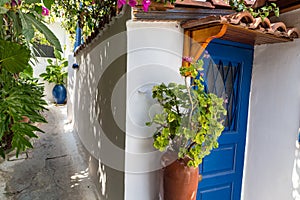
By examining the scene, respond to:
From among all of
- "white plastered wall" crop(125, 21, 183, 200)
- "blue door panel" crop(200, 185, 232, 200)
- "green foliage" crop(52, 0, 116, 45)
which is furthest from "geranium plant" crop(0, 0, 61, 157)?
"blue door panel" crop(200, 185, 232, 200)

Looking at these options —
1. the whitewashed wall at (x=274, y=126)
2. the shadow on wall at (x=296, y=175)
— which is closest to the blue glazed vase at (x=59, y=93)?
the whitewashed wall at (x=274, y=126)

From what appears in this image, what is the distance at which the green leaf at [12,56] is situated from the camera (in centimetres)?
211

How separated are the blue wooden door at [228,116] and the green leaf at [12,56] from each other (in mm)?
2050

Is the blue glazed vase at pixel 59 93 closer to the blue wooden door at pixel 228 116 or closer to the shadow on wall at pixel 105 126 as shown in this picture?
the shadow on wall at pixel 105 126

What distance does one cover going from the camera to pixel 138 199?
8.20 ft

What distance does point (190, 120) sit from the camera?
7.07 feet

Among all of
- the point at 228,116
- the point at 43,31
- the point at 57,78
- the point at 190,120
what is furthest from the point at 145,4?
the point at 57,78

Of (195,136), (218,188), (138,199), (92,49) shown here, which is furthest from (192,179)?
(92,49)

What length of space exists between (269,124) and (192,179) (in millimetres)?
1542

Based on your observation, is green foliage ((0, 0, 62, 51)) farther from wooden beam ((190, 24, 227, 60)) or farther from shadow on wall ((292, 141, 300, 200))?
shadow on wall ((292, 141, 300, 200))

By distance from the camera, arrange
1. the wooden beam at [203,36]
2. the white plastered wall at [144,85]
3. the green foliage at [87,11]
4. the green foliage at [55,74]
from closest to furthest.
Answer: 1. the wooden beam at [203,36]
2. the white plastered wall at [144,85]
3. the green foliage at [87,11]
4. the green foliage at [55,74]

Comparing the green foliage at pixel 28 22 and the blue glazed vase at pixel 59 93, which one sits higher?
the green foliage at pixel 28 22

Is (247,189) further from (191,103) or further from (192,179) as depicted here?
(191,103)

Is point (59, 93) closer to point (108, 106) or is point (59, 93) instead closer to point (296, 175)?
point (108, 106)
